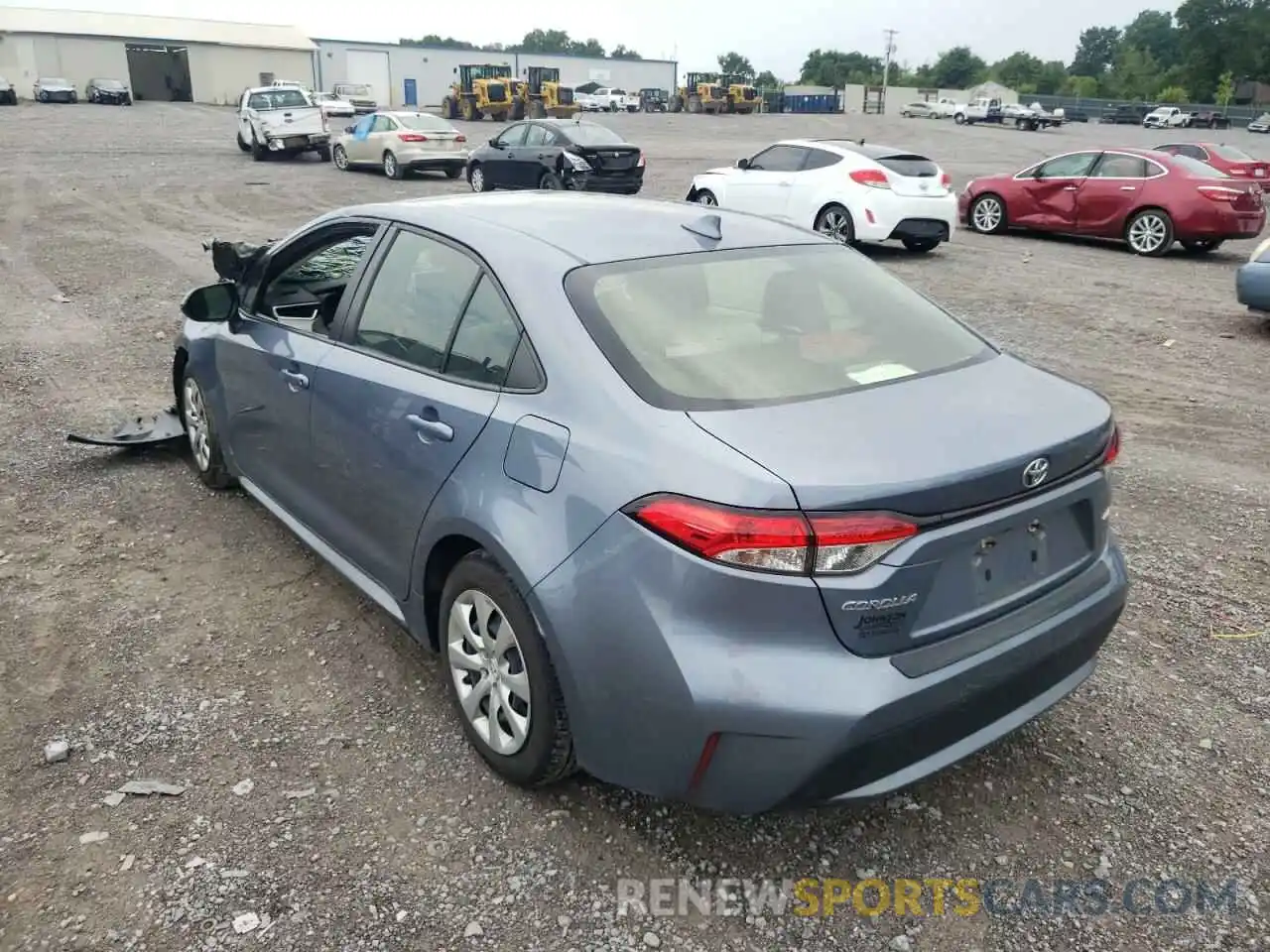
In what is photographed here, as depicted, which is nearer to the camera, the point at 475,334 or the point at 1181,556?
the point at 475,334

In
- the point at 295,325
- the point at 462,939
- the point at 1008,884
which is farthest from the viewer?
the point at 295,325

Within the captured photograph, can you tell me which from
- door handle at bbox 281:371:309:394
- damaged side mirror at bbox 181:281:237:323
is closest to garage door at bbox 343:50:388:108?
damaged side mirror at bbox 181:281:237:323

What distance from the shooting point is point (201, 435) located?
5164 millimetres

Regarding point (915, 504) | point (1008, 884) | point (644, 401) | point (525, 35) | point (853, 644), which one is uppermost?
point (525, 35)

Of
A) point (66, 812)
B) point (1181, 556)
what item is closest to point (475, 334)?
point (66, 812)

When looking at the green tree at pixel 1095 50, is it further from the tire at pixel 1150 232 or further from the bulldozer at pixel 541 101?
the tire at pixel 1150 232

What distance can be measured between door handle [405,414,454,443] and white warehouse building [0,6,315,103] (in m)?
70.1

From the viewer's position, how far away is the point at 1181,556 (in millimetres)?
4660

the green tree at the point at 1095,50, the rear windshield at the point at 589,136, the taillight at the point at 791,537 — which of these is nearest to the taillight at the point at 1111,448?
the taillight at the point at 791,537

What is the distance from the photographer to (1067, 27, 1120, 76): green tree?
437 ft

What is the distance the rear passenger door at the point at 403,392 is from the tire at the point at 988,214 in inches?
569

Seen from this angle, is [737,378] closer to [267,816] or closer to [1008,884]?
[1008,884]

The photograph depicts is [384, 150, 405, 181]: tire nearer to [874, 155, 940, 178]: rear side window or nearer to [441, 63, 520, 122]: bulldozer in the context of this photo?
[874, 155, 940, 178]: rear side window

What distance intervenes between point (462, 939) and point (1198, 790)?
222 centimetres
